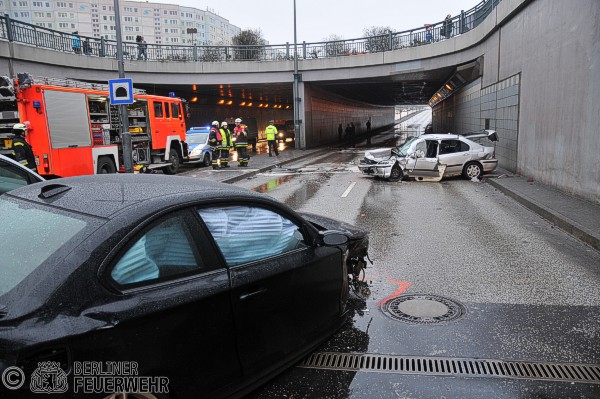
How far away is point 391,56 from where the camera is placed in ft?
92.1

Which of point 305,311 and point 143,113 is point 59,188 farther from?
point 143,113

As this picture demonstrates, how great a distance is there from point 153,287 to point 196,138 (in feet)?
66.3

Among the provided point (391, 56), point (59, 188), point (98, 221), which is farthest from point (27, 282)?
point (391, 56)

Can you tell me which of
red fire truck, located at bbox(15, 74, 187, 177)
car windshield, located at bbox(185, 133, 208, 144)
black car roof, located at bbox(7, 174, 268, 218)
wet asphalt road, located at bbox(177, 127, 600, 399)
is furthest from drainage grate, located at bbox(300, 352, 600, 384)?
car windshield, located at bbox(185, 133, 208, 144)

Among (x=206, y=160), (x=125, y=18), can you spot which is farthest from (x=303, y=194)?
(x=125, y=18)

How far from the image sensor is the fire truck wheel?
14.6 metres

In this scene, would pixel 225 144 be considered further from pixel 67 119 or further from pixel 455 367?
pixel 455 367

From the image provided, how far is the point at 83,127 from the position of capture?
45.6ft

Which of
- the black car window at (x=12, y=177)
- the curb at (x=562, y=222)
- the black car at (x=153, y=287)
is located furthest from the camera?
the curb at (x=562, y=222)

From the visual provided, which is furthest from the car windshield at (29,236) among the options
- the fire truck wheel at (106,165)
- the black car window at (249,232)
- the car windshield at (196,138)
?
the car windshield at (196,138)

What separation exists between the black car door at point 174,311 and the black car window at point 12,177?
4322 millimetres

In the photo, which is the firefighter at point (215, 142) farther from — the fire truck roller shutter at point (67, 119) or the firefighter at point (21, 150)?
the firefighter at point (21, 150)

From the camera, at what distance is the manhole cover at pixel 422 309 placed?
4.55m

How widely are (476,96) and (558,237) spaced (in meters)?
16.9
